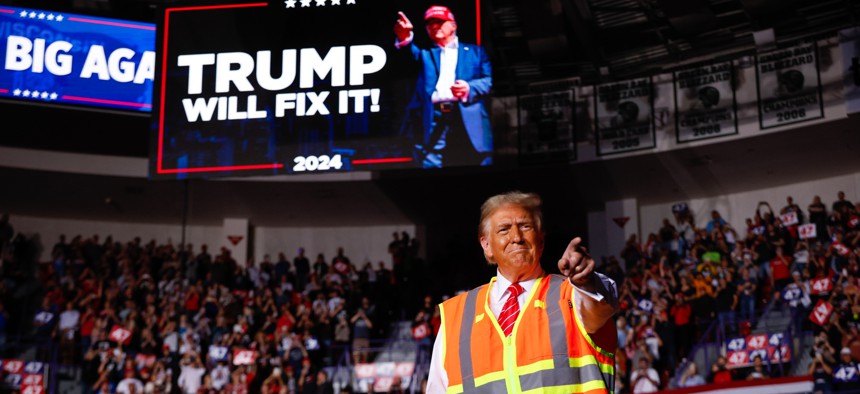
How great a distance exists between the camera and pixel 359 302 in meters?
20.4

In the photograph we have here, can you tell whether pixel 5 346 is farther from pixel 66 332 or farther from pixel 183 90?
pixel 183 90

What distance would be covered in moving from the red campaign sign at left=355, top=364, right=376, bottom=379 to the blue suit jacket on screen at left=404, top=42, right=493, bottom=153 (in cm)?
665

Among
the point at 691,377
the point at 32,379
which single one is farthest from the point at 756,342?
the point at 32,379

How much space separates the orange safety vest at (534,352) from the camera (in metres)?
3.36

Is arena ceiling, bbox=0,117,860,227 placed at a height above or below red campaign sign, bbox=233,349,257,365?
above

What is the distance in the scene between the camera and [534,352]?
11.2 feet

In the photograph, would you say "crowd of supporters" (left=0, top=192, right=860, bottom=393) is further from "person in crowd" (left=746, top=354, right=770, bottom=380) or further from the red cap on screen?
the red cap on screen

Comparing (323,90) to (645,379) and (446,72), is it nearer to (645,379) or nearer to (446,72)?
(446,72)

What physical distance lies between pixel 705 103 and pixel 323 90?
10.3 meters

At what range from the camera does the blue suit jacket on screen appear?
11477 mm

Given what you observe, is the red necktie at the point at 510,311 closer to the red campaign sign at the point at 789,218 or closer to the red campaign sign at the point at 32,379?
the red campaign sign at the point at 32,379

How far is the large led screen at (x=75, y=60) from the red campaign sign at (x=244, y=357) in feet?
15.1

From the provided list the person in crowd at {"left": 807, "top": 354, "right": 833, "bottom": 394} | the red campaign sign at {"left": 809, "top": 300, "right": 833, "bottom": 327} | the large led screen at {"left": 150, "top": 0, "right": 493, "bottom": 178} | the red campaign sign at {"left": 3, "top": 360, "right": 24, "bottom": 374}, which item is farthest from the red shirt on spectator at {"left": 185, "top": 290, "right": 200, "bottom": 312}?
the person in crowd at {"left": 807, "top": 354, "right": 833, "bottom": 394}

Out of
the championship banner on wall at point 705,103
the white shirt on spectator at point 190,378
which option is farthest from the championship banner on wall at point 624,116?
the white shirt on spectator at point 190,378
